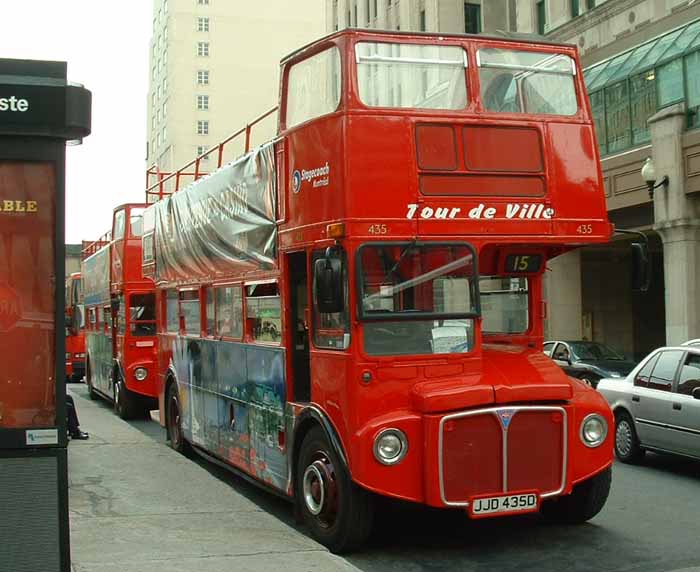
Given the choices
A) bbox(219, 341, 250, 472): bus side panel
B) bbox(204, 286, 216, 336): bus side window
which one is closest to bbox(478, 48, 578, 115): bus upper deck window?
bbox(219, 341, 250, 472): bus side panel

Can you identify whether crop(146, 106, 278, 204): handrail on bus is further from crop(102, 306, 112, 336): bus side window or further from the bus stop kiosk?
crop(102, 306, 112, 336): bus side window

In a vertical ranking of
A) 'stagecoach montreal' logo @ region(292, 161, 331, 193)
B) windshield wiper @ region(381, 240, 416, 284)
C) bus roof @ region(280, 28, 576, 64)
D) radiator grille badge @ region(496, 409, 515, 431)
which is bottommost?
radiator grille badge @ region(496, 409, 515, 431)

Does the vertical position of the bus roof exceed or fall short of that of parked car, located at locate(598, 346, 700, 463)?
it exceeds it

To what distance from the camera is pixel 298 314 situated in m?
9.73

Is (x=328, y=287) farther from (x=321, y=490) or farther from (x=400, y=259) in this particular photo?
(x=321, y=490)

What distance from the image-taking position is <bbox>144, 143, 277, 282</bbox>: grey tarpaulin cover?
394 inches

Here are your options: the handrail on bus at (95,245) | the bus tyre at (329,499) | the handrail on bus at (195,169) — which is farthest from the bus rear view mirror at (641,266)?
the handrail on bus at (95,245)

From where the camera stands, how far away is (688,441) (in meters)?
12.0

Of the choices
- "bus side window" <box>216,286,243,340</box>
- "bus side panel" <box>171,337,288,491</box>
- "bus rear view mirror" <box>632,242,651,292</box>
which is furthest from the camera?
"bus side window" <box>216,286,243,340</box>

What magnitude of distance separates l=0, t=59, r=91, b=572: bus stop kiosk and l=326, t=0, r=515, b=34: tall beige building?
34.0m

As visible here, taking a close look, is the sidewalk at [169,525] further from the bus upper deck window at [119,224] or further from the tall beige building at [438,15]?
the tall beige building at [438,15]

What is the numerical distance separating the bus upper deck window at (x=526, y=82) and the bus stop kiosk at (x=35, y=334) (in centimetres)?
443

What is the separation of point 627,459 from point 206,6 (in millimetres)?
91489

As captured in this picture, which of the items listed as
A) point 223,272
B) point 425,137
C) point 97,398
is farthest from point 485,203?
point 97,398
